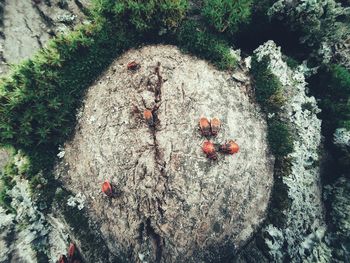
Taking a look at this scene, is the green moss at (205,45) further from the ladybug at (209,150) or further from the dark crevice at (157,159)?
the ladybug at (209,150)

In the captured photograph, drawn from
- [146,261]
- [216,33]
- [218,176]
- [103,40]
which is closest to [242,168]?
[218,176]

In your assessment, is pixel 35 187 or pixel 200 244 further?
pixel 35 187

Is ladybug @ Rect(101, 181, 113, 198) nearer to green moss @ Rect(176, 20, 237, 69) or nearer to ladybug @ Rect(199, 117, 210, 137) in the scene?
ladybug @ Rect(199, 117, 210, 137)

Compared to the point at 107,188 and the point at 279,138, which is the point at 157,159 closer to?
the point at 107,188

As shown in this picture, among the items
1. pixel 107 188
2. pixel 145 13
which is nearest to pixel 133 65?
pixel 145 13

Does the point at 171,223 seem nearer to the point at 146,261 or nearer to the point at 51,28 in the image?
the point at 146,261
